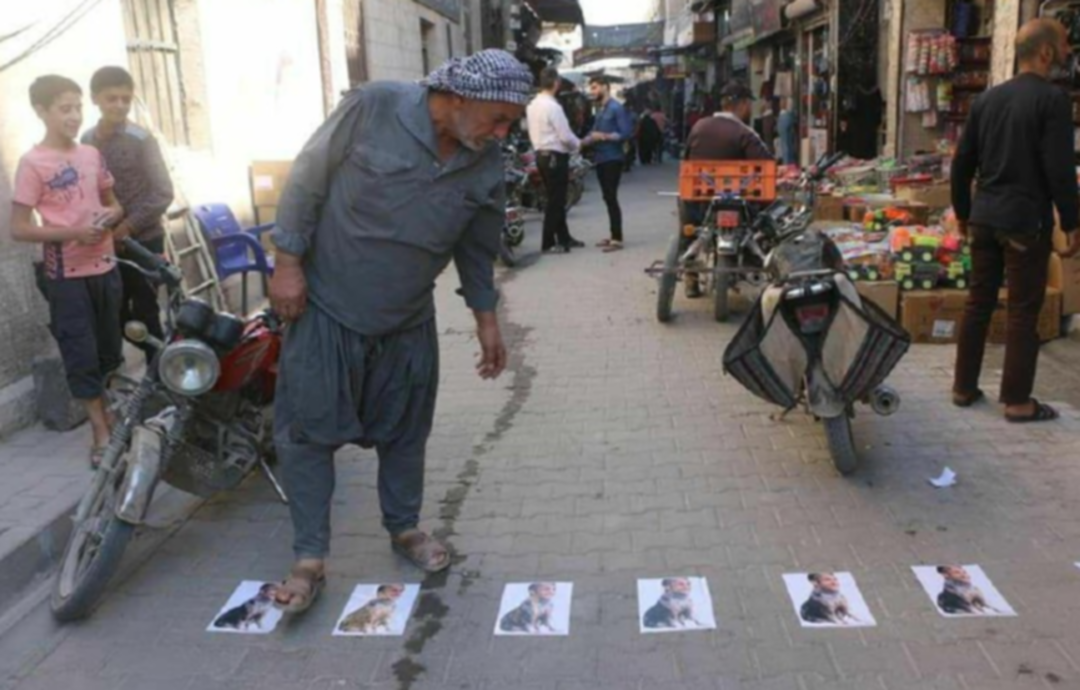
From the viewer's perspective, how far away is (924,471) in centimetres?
455

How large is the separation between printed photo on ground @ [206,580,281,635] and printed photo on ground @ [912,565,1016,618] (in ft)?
7.20

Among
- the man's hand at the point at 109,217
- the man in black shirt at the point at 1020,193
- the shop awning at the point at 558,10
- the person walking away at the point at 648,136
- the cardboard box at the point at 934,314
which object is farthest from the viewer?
the shop awning at the point at 558,10

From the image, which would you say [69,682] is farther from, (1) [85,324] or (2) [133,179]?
(2) [133,179]

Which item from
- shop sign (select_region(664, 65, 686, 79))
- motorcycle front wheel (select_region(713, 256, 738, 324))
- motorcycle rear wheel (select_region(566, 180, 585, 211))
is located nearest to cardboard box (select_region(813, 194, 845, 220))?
motorcycle front wheel (select_region(713, 256, 738, 324))

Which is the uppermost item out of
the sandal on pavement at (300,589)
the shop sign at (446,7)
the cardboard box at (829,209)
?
the shop sign at (446,7)

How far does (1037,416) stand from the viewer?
5109 millimetres

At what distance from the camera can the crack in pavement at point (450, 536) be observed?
10.4 ft

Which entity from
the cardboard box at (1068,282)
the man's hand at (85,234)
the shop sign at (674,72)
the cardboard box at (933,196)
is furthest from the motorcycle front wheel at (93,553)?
the shop sign at (674,72)

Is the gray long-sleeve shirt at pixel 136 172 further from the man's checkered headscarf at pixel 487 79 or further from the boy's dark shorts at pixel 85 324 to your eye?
the man's checkered headscarf at pixel 487 79

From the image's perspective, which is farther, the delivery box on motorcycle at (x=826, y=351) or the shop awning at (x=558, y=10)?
the shop awning at (x=558, y=10)

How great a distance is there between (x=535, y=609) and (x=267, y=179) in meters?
6.55

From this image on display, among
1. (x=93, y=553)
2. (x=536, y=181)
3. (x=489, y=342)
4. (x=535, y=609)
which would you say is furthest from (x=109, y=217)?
(x=536, y=181)

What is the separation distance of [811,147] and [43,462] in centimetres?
1286

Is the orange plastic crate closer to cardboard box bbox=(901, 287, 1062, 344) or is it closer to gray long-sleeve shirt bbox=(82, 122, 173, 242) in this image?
cardboard box bbox=(901, 287, 1062, 344)
